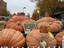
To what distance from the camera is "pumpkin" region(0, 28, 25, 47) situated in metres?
3.55

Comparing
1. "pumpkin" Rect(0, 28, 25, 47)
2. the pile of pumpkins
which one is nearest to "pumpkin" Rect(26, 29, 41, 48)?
the pile of pumpkins

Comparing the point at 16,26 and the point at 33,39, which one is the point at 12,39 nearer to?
the point at 33,39

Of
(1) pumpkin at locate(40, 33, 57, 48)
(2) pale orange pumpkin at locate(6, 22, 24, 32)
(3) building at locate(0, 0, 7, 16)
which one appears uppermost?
(3) building at locate(0, 0, 7, 16)

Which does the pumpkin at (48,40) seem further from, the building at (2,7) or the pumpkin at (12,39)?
the building at (2,7)

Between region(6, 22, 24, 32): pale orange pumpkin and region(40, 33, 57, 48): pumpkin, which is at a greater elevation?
region(6, 22, 24, 32): pale orange pumpkin

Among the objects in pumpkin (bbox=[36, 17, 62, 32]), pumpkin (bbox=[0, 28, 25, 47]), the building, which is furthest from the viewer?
the building

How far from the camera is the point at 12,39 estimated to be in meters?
3.57

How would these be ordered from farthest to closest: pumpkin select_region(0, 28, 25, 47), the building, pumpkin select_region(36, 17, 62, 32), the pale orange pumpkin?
1. the building
2. the pale orange pumpkin
3. pumpkin select_region(36, 17, 62, 32)
4. pumpkin select_region(0, 28, 25, 47)

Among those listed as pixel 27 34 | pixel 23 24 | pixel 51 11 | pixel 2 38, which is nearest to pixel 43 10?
pixel 51 11

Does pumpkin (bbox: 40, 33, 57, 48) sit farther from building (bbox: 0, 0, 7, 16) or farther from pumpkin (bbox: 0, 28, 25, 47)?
building (bbox: 0, 0, 7, 16)

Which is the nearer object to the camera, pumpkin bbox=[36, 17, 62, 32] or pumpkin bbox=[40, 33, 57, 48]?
pumpkin bbox=[40, 33, 57, 48]

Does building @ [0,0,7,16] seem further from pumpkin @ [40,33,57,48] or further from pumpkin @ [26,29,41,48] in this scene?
pumpkin @ [40,33,57,48]

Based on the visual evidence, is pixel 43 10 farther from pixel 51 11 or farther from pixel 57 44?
pixel 57 44

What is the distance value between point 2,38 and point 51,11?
227 cm
